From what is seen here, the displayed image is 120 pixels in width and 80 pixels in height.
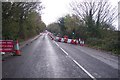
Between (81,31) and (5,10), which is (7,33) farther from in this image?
(81,31)

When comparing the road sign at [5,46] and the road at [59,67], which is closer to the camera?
the road at [59,67]

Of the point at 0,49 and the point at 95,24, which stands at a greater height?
the point at 95,24

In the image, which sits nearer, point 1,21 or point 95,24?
point 1,21

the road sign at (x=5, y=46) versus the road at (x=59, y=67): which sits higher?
the road sign at (x=5, y=46)

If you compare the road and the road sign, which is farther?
the road sign

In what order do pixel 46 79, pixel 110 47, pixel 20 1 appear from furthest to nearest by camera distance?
pixel 20 1
pixel 110 47
pixel 46 79

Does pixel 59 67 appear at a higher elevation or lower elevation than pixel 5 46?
lower

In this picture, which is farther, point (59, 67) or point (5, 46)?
point (5, 46)

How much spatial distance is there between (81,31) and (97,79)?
38761 millimetres

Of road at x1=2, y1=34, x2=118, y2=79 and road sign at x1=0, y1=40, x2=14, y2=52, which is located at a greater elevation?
road sign at x1=0, y1=40, x2=14, y2=52

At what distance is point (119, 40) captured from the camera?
24.2m

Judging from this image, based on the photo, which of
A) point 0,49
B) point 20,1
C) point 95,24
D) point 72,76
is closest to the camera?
point 72,76

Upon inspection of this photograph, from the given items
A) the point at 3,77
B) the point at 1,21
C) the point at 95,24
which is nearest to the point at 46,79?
the point at 3,77

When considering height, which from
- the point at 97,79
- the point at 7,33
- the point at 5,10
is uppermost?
the point at 5,10
